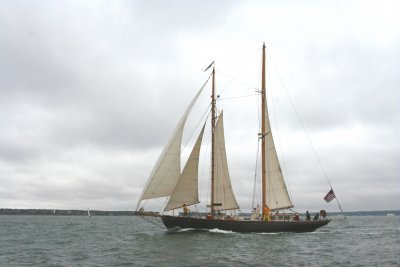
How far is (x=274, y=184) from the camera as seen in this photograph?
1953 inches

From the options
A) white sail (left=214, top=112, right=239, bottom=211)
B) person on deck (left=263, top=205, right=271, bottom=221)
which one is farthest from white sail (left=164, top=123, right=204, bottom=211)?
person on deck (left=263, top=205, right=271, bottom=221)

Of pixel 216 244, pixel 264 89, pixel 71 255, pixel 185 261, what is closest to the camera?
pixel 185 261

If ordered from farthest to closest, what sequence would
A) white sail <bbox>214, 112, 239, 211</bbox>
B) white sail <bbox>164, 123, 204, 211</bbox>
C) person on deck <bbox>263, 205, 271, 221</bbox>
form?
person on deck <bbox>263, 205, 271, 221</bbox> → white sail <bbox>214, 112, 239, 211</bbox> → white sail <bbox>164, 123, 204, 211</bbox>

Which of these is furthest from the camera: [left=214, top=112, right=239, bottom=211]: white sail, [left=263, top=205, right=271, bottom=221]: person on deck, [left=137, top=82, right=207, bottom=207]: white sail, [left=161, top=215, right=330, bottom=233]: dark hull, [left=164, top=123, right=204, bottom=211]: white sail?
[left=263, top=205, right=271, bottom=221]: person on deck

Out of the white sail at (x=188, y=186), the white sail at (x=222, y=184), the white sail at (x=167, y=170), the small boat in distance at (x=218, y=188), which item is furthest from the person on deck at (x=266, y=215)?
the white sail at (x=167, y=170)

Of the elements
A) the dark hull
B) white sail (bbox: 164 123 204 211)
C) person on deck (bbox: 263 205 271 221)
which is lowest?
the dark hull

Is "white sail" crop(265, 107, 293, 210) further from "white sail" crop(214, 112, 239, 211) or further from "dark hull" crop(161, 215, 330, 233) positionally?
"white sail" crop(214, 112, 239, 211)

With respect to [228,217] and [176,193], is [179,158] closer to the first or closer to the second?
[176,193]

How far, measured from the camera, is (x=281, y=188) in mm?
49750

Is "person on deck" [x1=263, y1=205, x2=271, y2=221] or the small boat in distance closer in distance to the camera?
the small boat in distance

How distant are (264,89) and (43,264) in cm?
3279

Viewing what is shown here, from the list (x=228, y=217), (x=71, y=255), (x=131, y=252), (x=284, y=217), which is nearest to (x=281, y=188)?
(x=284, y=217)

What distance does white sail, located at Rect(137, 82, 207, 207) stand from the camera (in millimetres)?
43469

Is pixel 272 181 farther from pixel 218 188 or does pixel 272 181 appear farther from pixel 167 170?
pixel 167 170
